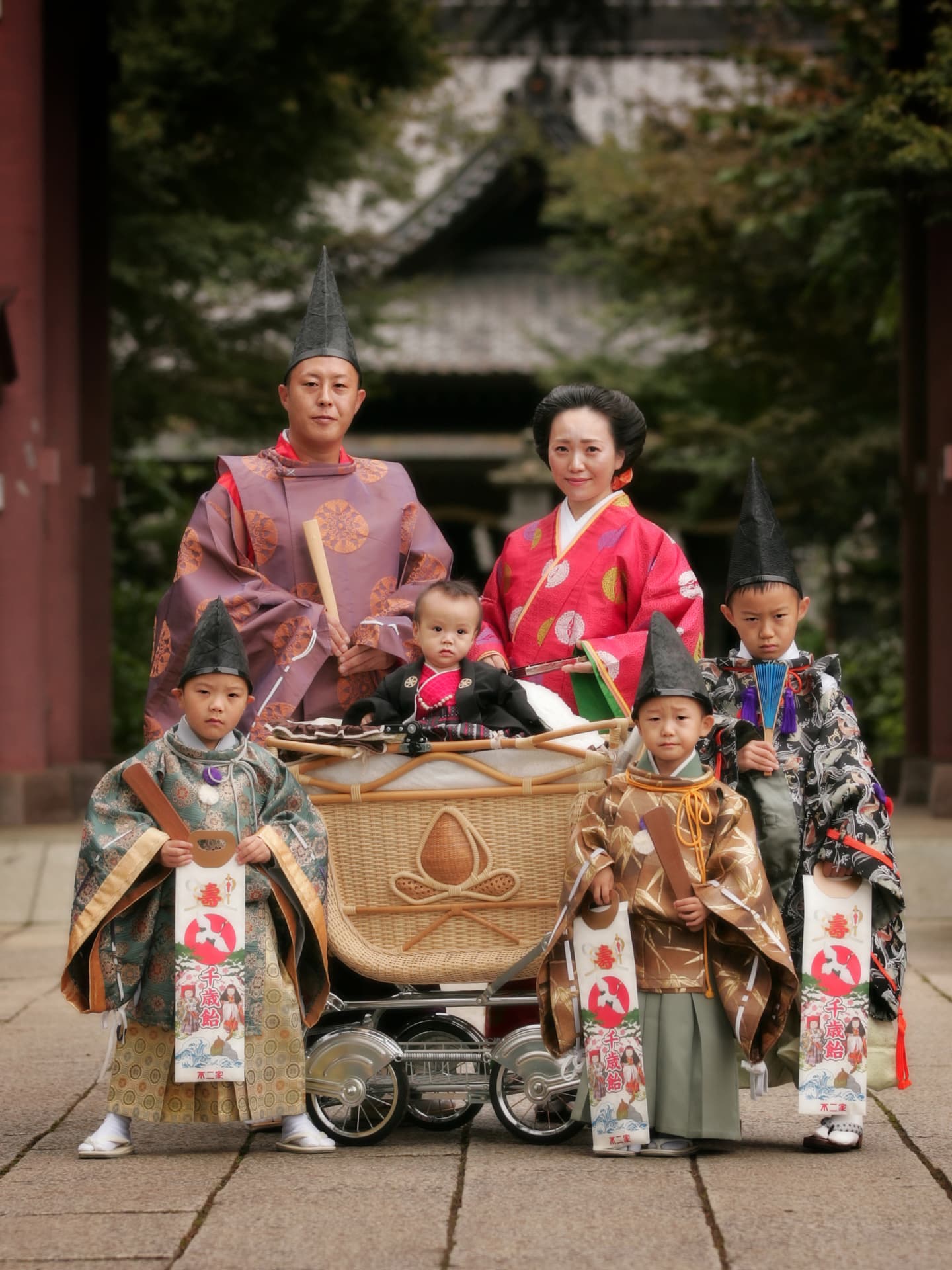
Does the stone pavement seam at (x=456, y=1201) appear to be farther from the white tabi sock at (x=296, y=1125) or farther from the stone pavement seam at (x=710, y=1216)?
the stone pavement seam at (x=710, y=1216)

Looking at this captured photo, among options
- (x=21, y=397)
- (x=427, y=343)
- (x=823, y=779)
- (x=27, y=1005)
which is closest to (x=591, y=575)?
(x=823, y=779)

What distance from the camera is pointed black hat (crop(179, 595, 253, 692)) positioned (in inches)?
157

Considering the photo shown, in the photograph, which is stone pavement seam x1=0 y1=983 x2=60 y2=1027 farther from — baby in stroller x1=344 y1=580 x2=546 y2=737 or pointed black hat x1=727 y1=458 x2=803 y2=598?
pointed black hat x1=727 y1=458 x2=803 y2=598

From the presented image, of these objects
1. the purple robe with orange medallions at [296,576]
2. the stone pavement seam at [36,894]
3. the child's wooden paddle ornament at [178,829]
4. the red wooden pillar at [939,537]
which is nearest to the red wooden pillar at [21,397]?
the stone pavement seam at [36,894]

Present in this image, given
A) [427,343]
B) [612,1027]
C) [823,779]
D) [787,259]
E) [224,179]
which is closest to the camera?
[612,1027]

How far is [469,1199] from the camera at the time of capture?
11.5ft

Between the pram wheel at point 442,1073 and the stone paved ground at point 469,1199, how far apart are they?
0.20 ft

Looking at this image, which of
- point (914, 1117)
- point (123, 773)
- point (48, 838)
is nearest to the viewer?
point (123, 773)

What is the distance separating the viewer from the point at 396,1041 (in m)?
4.14

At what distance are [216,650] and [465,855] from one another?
0.76m

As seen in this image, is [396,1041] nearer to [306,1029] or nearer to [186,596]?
[306,1029]

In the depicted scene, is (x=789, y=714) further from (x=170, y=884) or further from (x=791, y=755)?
(x=170, y=884)

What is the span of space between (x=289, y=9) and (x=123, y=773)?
31.7 ft

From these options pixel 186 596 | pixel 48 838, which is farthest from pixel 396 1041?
pixel 48 838
